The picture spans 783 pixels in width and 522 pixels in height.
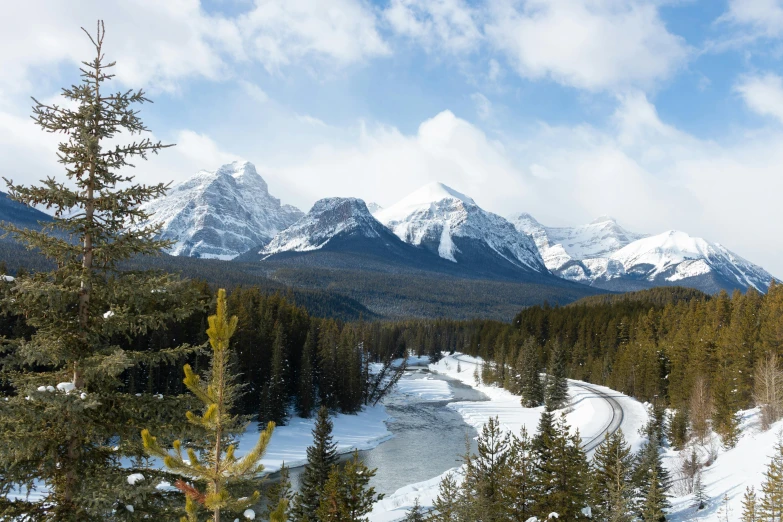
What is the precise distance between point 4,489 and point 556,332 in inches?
4797

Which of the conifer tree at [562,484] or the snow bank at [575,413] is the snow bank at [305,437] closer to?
the snow bank at [575,413]

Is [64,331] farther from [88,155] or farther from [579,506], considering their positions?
[579,506]

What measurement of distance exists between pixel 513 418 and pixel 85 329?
67149mm

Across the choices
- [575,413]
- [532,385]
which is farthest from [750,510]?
[532,385]

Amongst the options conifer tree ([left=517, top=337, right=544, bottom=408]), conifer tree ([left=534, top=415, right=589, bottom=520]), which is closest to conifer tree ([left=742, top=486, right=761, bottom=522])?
conifer tree ([left=534, top=415, right=589, bottom=520])

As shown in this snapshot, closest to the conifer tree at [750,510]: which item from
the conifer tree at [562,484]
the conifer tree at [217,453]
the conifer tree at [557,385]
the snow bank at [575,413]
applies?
the conifer tree at [562,484]

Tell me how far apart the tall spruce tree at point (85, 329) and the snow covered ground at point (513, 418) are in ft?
87.1

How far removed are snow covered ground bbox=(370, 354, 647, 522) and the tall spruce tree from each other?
2655 cm

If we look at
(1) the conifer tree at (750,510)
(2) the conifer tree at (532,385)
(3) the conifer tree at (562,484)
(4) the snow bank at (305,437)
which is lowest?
(4) the snow bank at (305,437)

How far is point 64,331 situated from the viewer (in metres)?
8.20

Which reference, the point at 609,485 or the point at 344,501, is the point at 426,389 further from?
the point at 344,501

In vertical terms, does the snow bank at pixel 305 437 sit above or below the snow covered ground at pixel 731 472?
below

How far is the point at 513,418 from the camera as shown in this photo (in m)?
68.1

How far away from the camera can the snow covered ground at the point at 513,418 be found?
33.9 meters
